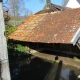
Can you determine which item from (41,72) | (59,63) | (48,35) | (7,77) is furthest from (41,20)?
(7,77)

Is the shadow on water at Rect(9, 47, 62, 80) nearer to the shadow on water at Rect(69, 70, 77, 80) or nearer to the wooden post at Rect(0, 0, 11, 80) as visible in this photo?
the shadow on water at Rect(69, 70, 77, 80)

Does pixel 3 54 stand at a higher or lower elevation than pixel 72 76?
higher

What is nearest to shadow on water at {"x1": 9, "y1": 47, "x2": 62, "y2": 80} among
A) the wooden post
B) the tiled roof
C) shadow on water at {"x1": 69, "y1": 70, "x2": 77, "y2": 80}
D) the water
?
the water

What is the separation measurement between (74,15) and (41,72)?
7.06 metres

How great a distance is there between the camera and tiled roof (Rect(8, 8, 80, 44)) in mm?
13492

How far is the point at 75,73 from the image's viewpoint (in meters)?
10.5

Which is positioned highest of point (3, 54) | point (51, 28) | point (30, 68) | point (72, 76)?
point (3, 54)

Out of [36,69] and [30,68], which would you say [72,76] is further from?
[30,68]

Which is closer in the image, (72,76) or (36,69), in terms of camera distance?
(72,76)

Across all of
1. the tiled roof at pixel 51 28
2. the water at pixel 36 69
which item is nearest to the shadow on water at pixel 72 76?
the water at pixel 36 69

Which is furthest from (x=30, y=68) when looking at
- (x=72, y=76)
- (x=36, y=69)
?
(x=72, y=76)

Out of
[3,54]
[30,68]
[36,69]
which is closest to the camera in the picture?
[3,54]

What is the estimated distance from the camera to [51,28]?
1561 centimetres

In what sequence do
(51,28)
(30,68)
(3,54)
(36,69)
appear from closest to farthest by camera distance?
(3,54) < (36,69) < (30,68) < (51,28)
